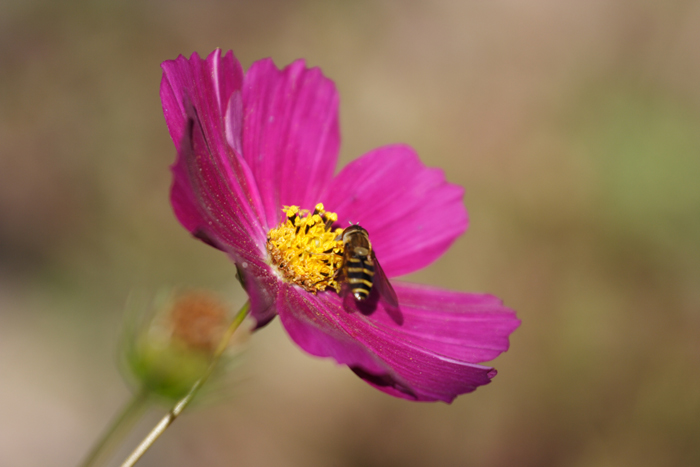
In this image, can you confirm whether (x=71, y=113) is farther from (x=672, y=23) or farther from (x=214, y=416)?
(x=672, y=23)

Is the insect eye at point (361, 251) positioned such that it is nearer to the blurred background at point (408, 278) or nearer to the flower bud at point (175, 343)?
the flower bud at point (175, 343)

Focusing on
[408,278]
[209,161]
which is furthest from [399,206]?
[408,278]

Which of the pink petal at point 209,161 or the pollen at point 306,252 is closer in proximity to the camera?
the pink petal at point 209,161

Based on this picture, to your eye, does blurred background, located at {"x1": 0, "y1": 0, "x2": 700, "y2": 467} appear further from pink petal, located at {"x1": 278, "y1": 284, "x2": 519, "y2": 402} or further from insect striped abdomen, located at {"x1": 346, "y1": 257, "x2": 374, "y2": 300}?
insect striped abdomen, located at {"x1": 346, "y1": 257, "x2": 374, "y2": 300}

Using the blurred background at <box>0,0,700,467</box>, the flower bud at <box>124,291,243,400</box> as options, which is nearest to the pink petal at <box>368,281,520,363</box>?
the flower bud at <box>124,291,243,400</box>

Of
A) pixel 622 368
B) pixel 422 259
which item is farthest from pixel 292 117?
pixel 622 368

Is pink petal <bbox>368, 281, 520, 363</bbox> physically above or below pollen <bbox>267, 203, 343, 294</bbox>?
below

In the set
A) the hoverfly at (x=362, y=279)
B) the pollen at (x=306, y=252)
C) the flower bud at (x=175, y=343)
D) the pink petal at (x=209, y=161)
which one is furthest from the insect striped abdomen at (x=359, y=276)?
the flower bud at (x=175, y=343)

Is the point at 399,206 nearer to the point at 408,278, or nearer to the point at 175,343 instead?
the point at 175,343
